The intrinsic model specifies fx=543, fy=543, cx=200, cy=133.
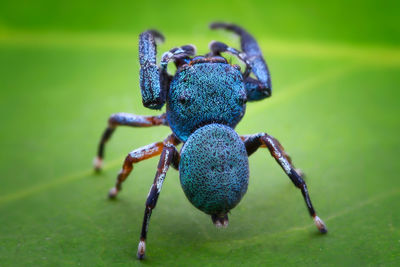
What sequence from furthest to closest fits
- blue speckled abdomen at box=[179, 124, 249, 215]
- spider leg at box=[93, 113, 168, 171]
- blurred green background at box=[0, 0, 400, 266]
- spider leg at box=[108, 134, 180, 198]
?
spider leg at box=[93, 113, 168, 171], spider leg at box=[108, 134, 180, 198], blurred green background at box=[0, 0, 400, 266], blue speckled abdomen at box=[179, 124, 249, 215]

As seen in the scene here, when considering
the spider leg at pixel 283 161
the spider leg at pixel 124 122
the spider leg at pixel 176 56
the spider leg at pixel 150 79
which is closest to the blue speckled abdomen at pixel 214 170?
the spider leg at pixel 283 161

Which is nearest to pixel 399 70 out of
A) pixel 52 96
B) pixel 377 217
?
pixel 377 217

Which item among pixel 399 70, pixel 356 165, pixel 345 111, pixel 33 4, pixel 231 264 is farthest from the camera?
pixel 33 4

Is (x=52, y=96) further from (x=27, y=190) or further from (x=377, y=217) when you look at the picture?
(x=377, y=217)

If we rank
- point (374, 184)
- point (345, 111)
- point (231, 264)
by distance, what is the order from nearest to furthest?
point (231, 264) → point (374, 184) → point (345, 111)

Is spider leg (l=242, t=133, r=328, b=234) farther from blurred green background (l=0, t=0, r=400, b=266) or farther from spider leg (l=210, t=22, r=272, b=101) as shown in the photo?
spider leg (l=210, t=22, r=272, b=101)

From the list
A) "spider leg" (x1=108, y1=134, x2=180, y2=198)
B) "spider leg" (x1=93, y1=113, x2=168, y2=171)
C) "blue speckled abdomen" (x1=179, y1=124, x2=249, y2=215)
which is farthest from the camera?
"spider leg" (x1=93, y1=113, x2=168, y2=171)

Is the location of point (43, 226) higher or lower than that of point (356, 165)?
lower

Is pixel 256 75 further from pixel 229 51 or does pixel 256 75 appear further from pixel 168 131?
pixel 168 131

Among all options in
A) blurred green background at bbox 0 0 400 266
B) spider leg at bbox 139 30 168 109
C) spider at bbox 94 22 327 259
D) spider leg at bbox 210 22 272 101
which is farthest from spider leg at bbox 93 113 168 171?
spider leg at bbox 210 22 272 101
